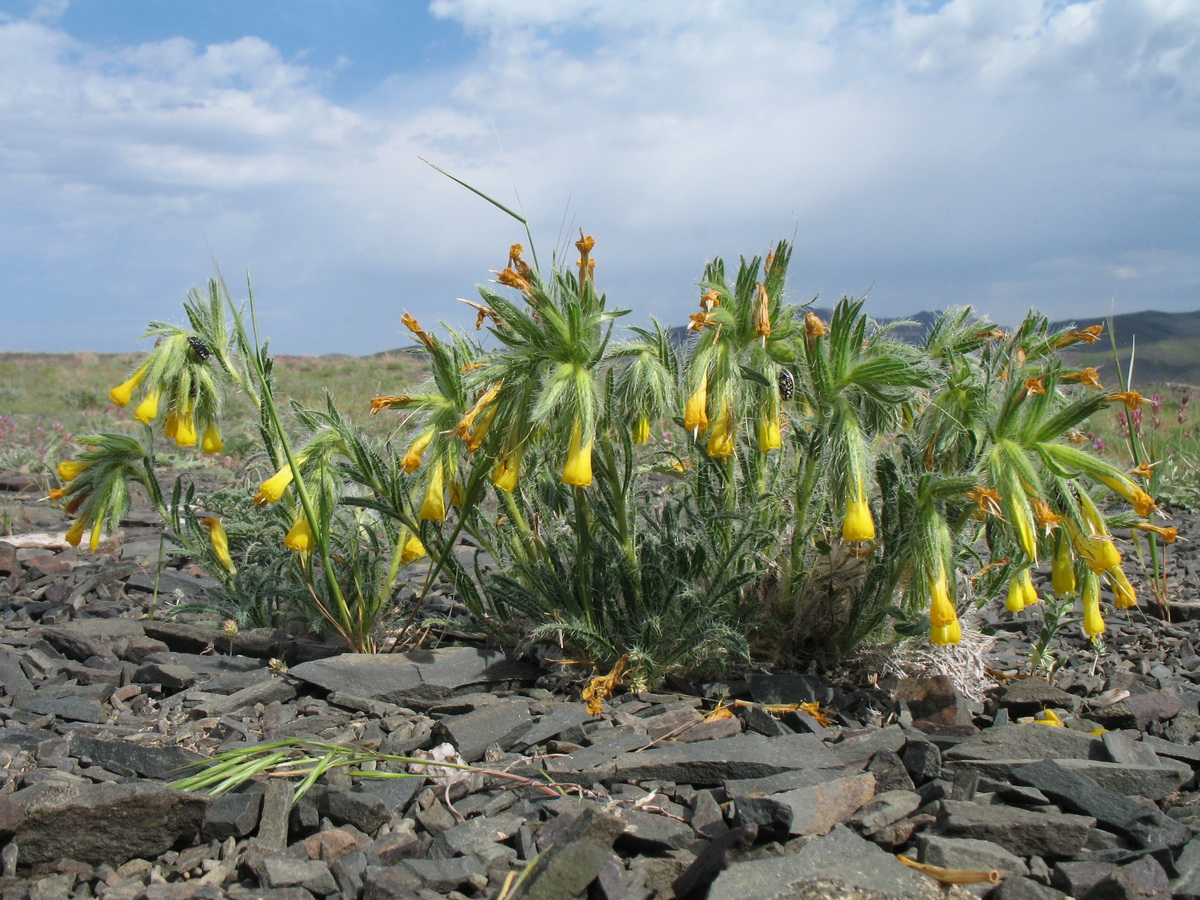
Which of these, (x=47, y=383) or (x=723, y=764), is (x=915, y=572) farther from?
(x=47, y=383)

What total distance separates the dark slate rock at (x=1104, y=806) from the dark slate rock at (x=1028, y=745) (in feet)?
0.53

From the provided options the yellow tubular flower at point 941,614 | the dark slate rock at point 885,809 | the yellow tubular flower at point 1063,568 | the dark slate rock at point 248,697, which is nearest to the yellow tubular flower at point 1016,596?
the yellow tubular flower at point 1063,568

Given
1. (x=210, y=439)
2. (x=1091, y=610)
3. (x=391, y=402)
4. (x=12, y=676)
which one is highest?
(x=391, y=402)

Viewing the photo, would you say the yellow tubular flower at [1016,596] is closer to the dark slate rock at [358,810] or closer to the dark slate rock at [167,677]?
the dark slate rock at [358,810]

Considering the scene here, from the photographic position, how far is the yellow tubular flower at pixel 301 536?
3.03m

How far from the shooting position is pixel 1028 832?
6.96ft

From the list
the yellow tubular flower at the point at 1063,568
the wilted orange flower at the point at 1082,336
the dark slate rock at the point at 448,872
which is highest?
the wilted orange flower at the point at 1082,336

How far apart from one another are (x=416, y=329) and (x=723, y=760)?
5.62 ft

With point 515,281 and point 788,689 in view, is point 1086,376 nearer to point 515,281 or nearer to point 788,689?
point 788,689

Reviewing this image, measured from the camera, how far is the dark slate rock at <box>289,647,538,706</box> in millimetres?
3172

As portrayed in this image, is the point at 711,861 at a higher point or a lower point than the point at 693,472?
lower

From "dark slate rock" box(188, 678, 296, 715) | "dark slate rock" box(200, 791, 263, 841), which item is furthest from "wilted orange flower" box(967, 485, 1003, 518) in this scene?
"dark slate rock" box(188, 678, 296, 715)

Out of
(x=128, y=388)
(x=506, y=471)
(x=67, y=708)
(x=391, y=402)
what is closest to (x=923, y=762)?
(x=506, y=471)

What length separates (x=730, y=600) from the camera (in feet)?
10.1
